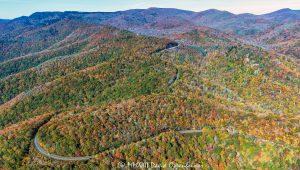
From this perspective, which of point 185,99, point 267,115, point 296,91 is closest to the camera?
point 267,115

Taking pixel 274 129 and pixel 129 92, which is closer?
pixel 274 129

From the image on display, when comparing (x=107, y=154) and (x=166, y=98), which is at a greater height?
(x=166, y=98)

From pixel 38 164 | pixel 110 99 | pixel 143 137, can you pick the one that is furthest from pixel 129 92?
pixel 38 164

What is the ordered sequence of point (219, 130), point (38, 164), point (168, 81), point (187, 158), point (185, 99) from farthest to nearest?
point (168, 81), point (185, 99), point (219, 130), point (187, 158), point (38, 164)

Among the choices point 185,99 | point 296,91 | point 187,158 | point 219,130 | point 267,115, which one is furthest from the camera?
point 296,91

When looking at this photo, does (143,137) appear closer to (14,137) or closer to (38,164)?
(38,164)

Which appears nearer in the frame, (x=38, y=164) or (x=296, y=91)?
(x=38, y=164)

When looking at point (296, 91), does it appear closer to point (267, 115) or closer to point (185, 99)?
point (267, 115)

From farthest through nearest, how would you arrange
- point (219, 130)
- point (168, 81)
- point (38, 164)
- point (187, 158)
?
1. point (168, 81)
2. point (219, 130)
3. point (187, 158)
4. point (38, 164)

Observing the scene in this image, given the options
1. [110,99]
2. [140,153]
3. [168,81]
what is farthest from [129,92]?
[140,153]
